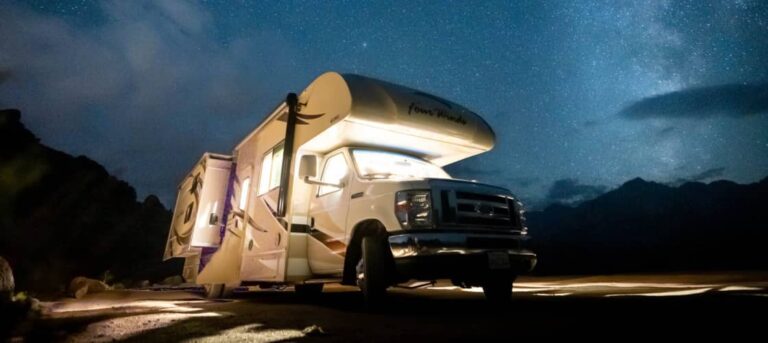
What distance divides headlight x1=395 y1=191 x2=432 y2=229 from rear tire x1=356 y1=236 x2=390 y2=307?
0.39 meters

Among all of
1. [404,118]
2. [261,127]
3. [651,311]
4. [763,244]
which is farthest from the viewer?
[763,244]

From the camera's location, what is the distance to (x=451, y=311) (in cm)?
481

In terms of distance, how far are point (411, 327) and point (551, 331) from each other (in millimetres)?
1113

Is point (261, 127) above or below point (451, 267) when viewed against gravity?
above

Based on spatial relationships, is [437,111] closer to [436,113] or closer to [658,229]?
[436,113]

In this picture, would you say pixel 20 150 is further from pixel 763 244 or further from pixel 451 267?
pixel 763 244

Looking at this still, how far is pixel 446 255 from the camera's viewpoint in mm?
4402

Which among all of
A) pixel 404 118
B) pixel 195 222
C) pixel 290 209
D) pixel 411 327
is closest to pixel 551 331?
pixel 411 327

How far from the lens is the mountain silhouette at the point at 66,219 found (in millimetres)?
36031

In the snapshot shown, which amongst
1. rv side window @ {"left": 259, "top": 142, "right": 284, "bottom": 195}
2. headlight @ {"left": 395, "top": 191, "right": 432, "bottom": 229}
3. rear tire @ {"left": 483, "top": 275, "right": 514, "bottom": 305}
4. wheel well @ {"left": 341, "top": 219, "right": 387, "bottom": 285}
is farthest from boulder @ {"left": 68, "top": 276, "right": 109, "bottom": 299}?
rear tire @ {"left": 483, "top": 275, "right": 514, "bottom": 305}

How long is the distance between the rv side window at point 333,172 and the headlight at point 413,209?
1.29 metres

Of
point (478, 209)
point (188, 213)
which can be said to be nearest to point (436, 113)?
point (478, 209)

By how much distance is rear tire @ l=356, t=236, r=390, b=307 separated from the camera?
4.55 metres

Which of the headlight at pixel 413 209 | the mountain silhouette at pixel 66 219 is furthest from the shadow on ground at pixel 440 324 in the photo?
the mountain silhouette at pixel 66 219
